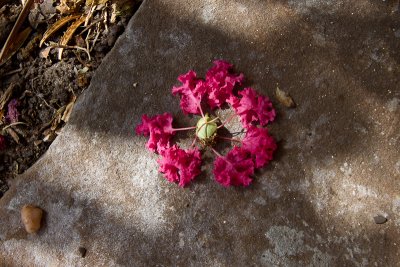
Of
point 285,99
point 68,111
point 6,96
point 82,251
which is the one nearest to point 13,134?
point 6,96

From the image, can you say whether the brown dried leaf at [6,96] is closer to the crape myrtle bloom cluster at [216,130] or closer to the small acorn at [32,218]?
the small acorn at [32,218]

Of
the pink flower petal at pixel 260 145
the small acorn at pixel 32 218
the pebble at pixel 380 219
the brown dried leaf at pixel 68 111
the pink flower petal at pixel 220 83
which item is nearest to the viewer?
the pebble at pixel 380 219

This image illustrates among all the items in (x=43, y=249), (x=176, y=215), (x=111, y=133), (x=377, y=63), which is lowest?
(x=43, y=249)

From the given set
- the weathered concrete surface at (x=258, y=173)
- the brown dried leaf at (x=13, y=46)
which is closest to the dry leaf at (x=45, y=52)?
the brown dried leaf at (x=13, y=46)

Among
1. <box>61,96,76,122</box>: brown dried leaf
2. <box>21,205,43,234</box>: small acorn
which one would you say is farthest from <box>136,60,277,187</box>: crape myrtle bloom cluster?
<box>21,205,43,234</box>: small acorn

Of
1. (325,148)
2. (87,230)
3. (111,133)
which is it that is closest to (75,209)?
(87,230)

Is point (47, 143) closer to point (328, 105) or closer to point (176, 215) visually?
point (176, 215)

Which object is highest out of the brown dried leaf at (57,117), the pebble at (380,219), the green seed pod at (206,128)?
the green seed pod at (206,128)
